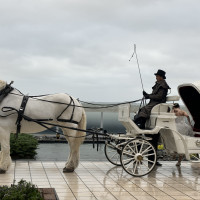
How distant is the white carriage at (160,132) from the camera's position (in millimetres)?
9000

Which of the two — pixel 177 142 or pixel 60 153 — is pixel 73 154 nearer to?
pixel 177 142

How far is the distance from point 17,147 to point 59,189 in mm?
4069

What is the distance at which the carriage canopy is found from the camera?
31.0ft

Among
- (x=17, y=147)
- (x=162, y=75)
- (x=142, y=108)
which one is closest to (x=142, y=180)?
(x=142, y=108)

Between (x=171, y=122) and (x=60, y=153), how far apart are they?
439 cm

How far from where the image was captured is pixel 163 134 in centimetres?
974

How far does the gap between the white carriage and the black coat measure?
0.14m

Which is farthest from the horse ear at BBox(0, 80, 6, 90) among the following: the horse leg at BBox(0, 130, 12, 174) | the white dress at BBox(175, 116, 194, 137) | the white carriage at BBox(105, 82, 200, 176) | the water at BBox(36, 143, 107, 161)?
the white dress at BBox(175, 116, 194, 137)

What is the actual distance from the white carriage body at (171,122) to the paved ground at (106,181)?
0.69m

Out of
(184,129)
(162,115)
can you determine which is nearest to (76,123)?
(162,115)

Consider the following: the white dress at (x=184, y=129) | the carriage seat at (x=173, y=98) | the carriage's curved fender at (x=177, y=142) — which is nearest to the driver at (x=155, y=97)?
the carriage seat at (x=173, y=98)

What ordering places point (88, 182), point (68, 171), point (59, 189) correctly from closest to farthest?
point (59, 189)
point (88, 182)
point (68, 171)

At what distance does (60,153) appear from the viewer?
12.4 metres

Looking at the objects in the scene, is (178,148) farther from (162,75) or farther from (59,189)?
(59,189)
